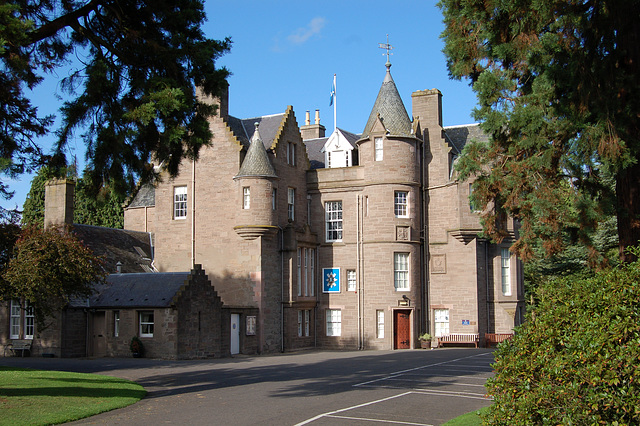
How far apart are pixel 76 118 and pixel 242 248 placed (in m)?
21.3

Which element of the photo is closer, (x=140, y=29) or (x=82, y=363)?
(x=140, y=29)

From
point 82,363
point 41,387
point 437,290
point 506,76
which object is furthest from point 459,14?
point 437,290

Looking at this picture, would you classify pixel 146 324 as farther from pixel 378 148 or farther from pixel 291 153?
pixel 378 148

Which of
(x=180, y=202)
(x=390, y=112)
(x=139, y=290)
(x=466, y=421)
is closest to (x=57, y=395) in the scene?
(x=466, y=421)

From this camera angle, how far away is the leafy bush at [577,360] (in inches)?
304

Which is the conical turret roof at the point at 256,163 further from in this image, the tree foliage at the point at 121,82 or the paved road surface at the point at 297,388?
the tree foliage at the point at 121,82

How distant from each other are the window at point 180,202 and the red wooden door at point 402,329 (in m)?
13.1

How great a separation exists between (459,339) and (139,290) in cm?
1745

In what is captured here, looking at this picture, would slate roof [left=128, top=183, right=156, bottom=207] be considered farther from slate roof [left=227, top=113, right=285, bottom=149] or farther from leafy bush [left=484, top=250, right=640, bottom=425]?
leafy bush [left=484, top=250, right=640, bottom=425]

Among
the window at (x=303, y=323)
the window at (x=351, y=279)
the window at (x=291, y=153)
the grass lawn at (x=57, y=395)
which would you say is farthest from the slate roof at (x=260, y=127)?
the grass lawn at (x=57, y=395)

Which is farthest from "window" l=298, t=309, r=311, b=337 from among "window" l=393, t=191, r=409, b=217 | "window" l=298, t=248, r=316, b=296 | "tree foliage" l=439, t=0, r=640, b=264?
"tree foliage" l=439, t=0, r=640, b=264

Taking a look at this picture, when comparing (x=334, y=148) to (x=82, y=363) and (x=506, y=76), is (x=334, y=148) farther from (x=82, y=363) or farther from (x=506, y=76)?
(x=506, y=76)

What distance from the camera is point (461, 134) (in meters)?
42.0

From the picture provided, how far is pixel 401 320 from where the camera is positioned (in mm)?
38031
